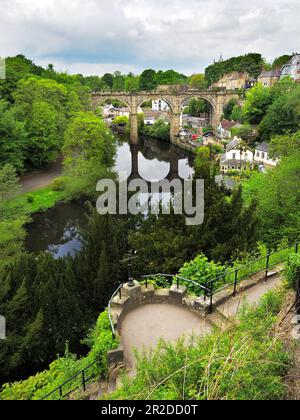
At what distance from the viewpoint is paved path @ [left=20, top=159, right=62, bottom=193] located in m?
33.5

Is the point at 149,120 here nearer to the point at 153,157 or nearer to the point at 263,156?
the point at 153,157

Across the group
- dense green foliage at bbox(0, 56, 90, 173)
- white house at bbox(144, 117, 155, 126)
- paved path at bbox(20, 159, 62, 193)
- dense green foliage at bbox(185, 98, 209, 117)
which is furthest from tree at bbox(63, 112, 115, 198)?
dense green foliage at bbox(185, 98, 209, 117)

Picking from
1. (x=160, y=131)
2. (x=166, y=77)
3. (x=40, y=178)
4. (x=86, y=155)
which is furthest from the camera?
(x=166, y=77)

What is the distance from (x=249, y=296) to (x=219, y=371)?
13.9 ft

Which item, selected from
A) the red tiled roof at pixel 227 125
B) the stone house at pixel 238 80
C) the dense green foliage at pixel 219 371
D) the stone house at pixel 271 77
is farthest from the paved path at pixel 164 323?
the stone house at pixel 238 80

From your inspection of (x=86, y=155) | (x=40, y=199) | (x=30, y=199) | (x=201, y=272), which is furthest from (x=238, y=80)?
(x=201, y=272)

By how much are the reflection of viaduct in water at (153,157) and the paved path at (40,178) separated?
364 inches

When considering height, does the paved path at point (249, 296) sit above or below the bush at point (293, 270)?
below

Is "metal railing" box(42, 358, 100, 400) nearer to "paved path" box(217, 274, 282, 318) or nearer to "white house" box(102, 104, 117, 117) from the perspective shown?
"paved path" box(217, 274, 282, 318)

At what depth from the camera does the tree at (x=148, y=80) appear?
378 ft

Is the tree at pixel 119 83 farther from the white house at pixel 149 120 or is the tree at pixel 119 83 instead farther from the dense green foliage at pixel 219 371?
the dense green foliage at pixel 219 371

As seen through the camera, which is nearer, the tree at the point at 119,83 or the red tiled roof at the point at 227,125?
the red tiled roof at the point at 227,125

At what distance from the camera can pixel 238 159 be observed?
42219 mm

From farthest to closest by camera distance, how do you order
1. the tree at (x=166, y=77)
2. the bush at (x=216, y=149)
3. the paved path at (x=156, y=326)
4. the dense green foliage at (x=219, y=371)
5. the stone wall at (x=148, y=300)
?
the tree at (x=166, y=77), the bush at (x=216, y=149), the stone wall at (x=148, y=300), the paved path at (x=156, y=326), the dense green foliage at (x=219, y=371)
